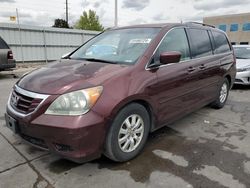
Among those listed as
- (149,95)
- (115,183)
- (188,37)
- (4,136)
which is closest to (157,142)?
(149,95)

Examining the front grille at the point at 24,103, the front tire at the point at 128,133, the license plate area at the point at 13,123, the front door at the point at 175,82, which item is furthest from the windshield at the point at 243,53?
the license plate area at the point at 13,123

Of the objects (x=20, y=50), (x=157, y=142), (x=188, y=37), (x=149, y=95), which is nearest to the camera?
(x=149, y=95)

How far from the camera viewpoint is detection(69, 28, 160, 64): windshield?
310cm

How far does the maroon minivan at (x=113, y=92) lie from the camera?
233cm

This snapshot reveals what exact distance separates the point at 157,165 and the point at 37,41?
13.0 metres

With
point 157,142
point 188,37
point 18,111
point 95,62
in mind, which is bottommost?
point 157,142

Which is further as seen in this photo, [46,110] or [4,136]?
[4,136]

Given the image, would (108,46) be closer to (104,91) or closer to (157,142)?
(104,91)

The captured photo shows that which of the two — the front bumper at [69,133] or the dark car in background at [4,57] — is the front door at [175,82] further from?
the dark car in background at [4,57]

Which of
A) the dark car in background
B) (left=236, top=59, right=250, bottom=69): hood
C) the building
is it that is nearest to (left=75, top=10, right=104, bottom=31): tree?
the building

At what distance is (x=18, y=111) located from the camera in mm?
2549

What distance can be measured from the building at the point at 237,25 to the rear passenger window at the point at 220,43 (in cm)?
3406

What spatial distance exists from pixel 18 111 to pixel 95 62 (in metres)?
1.14

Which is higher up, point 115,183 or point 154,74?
point 154,74
